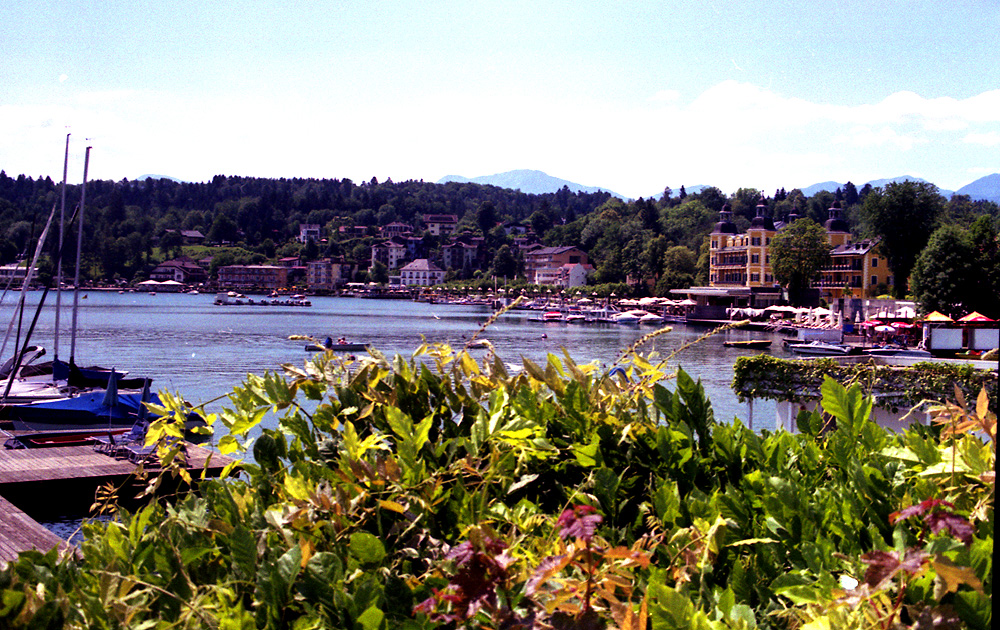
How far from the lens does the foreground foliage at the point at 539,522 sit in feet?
4.03

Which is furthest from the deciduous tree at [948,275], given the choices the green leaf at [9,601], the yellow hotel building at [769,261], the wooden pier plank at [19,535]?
the green leaf at [9,601]

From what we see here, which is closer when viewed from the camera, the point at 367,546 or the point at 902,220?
the point at 367,546

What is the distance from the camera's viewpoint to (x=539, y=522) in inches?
62.5

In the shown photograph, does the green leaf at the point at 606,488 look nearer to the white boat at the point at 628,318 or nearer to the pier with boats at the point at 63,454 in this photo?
the pier with boats at the point at 63,454

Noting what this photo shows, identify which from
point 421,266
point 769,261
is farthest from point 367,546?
point 421,266

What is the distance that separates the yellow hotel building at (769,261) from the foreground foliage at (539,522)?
2993 inches

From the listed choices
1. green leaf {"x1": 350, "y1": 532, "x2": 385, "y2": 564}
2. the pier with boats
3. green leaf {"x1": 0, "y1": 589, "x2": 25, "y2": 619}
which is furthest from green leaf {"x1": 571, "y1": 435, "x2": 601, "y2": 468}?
the pier with boats

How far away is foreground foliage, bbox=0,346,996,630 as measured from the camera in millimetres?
1229

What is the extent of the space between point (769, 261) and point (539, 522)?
85397 millimetres

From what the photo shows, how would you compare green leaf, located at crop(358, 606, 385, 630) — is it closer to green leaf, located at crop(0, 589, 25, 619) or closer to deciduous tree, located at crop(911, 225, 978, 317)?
green leaf, located at crop(0, 589, 25, 619)

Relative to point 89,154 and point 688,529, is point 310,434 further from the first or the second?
point 89,154

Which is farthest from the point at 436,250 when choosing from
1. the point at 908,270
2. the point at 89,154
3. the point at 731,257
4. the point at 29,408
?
the point at 29,408

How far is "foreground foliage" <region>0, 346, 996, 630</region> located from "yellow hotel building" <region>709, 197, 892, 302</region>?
7603 cm

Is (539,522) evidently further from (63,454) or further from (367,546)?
(63,454)
